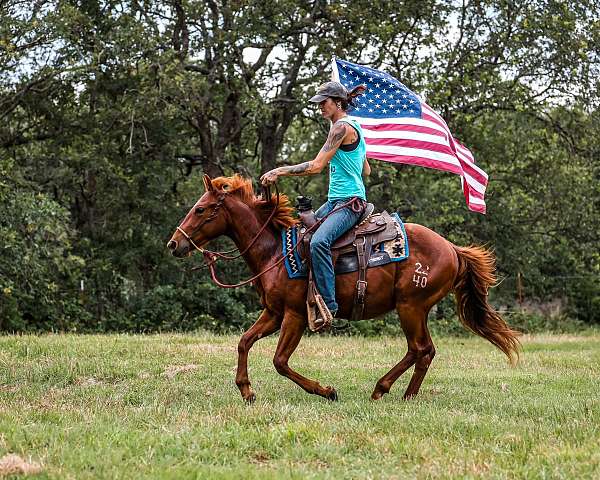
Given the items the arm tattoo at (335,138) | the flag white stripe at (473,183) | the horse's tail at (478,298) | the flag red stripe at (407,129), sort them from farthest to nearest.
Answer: the flag white stripe at (473,183)
the flag red stripe at (407,129)
the horse's tail at (478,298)
the arm tattoo at (335,138)

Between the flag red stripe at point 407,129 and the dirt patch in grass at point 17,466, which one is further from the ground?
the flag red stripe at point 407,129

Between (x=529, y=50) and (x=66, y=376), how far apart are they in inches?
604

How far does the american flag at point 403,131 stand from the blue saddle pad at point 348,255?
229 cm

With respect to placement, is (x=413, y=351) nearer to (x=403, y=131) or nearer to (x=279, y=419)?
(x=279, y=419)

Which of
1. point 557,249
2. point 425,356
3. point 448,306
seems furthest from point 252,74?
point 425,356

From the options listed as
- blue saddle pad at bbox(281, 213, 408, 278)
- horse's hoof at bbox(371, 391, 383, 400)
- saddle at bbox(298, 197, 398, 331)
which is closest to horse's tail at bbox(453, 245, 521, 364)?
blue saddle pad at bbox(281, 213, 408, 278)

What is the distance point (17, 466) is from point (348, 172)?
14.1 ft

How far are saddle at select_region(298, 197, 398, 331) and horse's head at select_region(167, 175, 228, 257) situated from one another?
83 centimetres

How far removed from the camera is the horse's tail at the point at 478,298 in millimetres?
8602

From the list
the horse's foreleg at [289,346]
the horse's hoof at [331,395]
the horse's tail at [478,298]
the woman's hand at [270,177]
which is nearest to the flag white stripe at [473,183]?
the horse's tail at [478,298]

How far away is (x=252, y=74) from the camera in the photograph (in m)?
20.0

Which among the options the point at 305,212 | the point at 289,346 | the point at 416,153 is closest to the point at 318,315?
the point at 289,346

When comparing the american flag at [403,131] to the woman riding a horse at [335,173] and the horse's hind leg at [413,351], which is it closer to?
the woman riding a horse at [335,173]

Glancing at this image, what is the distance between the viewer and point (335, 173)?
8.00 meters
